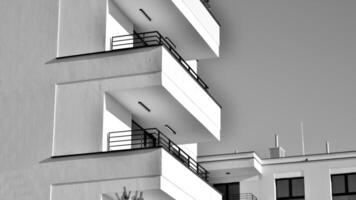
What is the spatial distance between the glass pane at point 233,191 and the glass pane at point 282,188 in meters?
2.41

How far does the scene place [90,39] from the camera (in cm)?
4031

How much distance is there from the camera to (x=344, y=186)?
62781 mm

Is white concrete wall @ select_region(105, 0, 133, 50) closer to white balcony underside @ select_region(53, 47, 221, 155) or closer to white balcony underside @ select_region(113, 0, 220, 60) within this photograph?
white balcony underside @ select_region(113, 0, 220, 60)

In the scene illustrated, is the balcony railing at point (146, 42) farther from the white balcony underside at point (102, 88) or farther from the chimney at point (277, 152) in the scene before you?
the chimney at point (277, 152)

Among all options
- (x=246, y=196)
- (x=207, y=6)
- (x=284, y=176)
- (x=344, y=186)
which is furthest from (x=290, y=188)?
(x=207, y=6)

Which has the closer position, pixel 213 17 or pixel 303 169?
pixel 213 17

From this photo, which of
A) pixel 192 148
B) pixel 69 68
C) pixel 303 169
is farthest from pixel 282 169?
pixel 69 68

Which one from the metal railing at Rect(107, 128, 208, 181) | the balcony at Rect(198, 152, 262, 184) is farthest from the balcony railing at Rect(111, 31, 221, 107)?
the balcony at Rect(198, 152, 262, 184)

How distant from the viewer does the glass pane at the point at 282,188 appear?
64000 millimetres

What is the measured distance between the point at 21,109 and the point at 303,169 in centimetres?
2747

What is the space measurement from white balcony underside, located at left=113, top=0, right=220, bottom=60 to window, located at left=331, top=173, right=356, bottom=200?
18248 millimetres

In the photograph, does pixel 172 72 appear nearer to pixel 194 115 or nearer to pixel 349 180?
pixel 194 115

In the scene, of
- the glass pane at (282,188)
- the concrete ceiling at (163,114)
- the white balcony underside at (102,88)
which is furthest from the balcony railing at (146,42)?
the glass pane at (282,188)

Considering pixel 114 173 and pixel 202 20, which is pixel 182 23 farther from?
pixel 114 173
